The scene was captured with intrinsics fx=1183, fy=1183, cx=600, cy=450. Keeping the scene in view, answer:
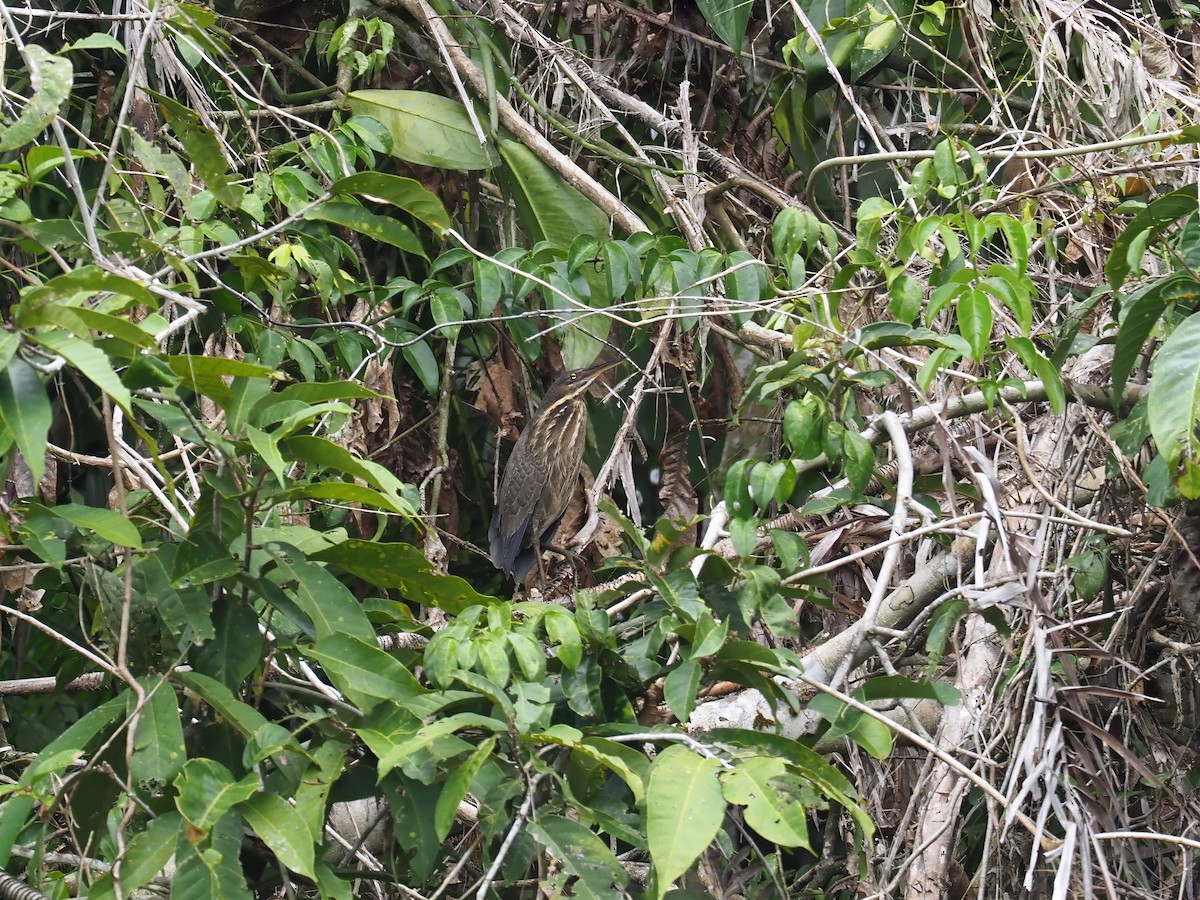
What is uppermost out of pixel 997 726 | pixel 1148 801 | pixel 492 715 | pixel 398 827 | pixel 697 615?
pixel 697 615

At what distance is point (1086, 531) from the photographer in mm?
2609

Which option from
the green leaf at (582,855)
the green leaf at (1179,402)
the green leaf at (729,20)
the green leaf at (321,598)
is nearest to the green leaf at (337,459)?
the green leaf at (321,598)

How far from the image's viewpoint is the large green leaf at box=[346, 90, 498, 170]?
3.88 m

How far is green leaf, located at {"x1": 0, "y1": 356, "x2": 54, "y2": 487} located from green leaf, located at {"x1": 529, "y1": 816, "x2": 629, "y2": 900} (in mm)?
833

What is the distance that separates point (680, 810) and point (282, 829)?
56cm

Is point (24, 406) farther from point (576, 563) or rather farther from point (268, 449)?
point (576, 563)

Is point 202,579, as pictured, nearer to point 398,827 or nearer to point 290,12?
point 398,827

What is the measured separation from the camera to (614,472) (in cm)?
392

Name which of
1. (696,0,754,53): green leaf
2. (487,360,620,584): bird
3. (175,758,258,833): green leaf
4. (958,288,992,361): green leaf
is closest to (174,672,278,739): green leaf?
(175,758,258,833): green leaf

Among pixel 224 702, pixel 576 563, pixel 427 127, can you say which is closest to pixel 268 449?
pixel 224 702

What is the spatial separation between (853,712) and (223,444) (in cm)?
109

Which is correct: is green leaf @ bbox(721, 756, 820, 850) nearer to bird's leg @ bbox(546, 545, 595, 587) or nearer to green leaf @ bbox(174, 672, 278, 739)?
green leaf @ bbox(174, 672, 278, 739)

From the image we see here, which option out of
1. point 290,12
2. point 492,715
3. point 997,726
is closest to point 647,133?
point 290,12

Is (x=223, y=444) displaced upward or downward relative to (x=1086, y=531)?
upward
